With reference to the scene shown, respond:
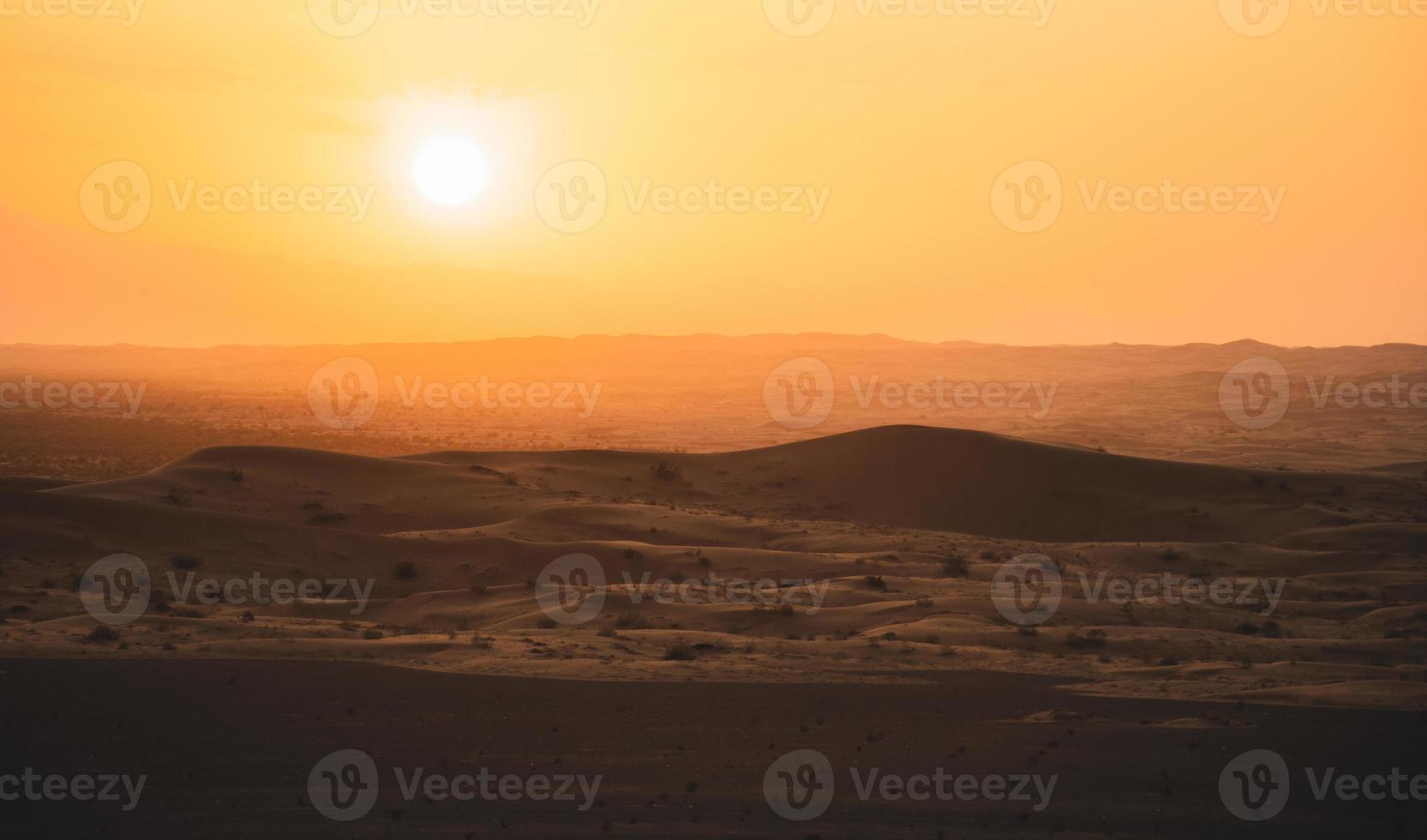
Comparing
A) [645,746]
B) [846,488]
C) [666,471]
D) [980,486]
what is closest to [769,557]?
[846,488]

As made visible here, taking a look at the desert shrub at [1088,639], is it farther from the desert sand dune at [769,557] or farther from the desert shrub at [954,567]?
the desert shrub at [954,567]

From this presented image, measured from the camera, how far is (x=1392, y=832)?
1123cm

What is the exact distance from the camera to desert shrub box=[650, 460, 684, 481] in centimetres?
4388

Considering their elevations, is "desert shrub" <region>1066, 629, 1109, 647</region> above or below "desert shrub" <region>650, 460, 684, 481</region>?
below

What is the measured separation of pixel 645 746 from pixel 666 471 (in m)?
30.4

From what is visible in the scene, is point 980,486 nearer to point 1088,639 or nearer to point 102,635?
point 1088,639

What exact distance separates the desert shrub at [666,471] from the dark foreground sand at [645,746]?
86.3 feet

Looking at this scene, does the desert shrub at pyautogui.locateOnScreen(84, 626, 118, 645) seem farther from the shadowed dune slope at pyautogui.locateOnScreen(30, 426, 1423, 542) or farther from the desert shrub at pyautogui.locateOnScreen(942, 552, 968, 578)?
the desert shrub at pyautogui.locateOnScreen(942, 552, 968, 578)

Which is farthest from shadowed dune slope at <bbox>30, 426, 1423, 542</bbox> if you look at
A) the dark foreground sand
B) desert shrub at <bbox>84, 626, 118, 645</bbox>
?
the dark foreground sand

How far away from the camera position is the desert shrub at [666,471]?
4388 cm

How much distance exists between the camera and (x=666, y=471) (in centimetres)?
4422

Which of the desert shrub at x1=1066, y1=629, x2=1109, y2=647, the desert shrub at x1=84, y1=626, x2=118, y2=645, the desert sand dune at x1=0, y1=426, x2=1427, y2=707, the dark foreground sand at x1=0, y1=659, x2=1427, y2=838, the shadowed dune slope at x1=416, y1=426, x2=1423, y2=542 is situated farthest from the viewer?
the shadowed dune slope at x1=416, y1=426, x2=1423, y2=542

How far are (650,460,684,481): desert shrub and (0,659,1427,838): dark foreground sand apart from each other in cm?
2629

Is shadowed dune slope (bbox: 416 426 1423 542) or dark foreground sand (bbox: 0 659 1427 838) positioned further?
shadowed dune slope (bbox: 416 426 1423 542)
